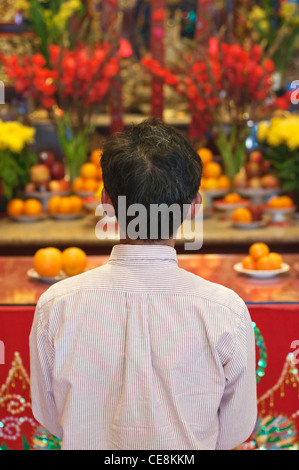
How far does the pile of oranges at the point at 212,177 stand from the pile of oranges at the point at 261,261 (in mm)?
1135

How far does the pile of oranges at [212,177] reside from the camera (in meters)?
3.44

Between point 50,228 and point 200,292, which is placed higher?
point 200,292

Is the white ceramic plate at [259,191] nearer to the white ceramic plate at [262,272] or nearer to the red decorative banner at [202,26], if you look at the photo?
the red decorative banner at [202,26]

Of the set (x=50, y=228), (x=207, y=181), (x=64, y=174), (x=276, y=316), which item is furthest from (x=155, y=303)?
(x=64, y=174)

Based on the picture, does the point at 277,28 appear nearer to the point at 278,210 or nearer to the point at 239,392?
the point at 278,210

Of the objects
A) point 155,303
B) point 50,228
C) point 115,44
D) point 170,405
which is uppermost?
point 115,44

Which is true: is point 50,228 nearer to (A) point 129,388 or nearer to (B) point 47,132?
(B) point 47,132

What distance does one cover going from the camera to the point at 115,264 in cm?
122

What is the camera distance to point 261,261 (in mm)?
2256

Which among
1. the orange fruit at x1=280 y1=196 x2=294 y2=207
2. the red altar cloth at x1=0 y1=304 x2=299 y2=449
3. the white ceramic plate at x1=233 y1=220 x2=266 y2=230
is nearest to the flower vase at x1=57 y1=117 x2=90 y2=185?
the white ceramic plate at x1=233 y1=220 x2=266 y2=230

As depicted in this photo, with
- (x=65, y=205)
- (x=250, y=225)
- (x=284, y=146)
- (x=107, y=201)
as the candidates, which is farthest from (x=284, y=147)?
(x=107, y=201)

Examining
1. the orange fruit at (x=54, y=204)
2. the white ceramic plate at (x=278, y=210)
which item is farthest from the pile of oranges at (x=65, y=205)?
the white ceramic plate at (x=278, y=210)

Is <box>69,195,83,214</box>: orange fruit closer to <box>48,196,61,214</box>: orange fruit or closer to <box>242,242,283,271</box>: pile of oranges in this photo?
<box>48,196,61,214</box>: orange fruit

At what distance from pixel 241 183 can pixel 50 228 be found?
3.18 ft
